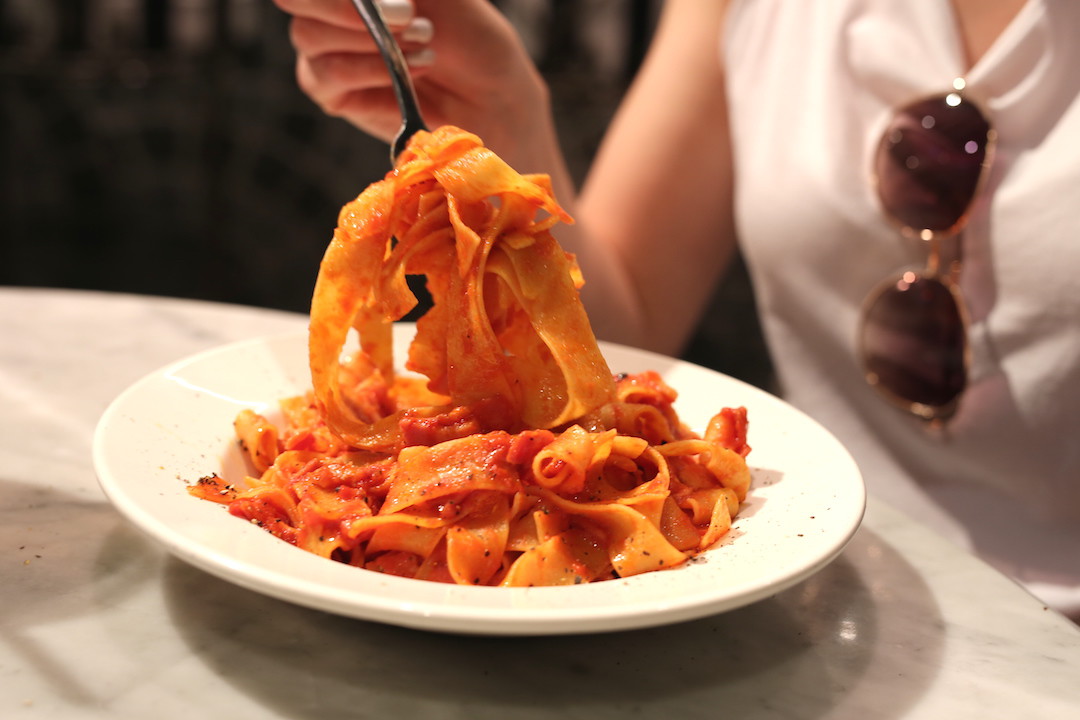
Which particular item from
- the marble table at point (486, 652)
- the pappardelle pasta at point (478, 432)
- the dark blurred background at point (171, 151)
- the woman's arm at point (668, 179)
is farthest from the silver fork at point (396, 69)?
the dark blurred background at point (171, 151)

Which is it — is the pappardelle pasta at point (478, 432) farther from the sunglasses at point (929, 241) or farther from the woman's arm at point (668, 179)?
the woman's arm at point (668, 179)

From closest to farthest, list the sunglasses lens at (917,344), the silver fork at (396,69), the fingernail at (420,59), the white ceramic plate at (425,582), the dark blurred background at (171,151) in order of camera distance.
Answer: the white ceramic plate at (425,582), the silver fork at (396,69), the fingernail at (420,59), the sunglasses lens at (917,344), the dark blurred background at (171,151)

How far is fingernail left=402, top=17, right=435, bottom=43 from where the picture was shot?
1354 millimetres

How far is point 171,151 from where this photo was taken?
4.46 meters

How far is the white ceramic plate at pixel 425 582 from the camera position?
68 centimetres

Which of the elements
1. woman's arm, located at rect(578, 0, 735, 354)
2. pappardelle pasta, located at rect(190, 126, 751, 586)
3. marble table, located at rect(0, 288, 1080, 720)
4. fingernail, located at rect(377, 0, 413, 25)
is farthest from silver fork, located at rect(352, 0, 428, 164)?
woman's arm, located at rect(578, 0, 735, 354)

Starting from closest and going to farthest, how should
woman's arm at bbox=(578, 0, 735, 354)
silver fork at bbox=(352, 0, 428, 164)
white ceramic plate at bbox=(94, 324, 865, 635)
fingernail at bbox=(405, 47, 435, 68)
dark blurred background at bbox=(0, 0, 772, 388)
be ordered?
1. white ceramic plate at bbox=(94, 324, 865, 635)
2. silver fork at bbox=(352, 0, 428, 164)
3. fingernail at bbox=(405, 47, 435, 68)
4. woman's arm at bbox=(578, 0, 735, 354)
5. dark blurred background at bbox=(0, 0, 772, 388)

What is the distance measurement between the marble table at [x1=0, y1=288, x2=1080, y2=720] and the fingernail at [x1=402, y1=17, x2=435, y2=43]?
746mm

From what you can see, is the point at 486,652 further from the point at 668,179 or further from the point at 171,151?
the point at 171,151

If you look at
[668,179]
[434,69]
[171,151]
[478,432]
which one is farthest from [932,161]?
[171,151]

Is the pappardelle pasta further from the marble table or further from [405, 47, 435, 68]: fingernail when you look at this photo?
[405, 47, 435, 68]: fingernail

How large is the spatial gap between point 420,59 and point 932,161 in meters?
0.81

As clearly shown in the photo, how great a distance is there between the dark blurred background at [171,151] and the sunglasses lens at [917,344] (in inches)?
95.5

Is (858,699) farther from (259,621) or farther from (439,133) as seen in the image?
(439,133)
